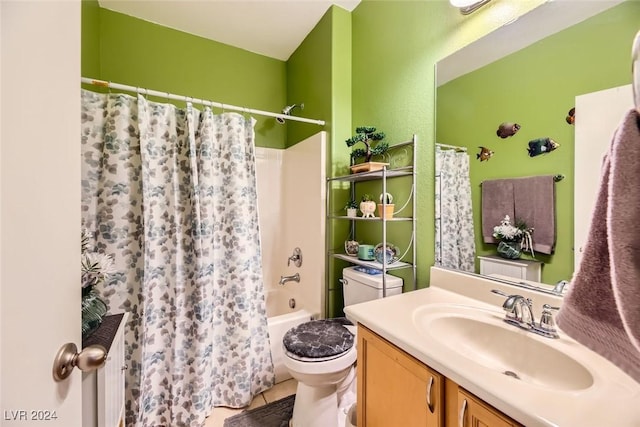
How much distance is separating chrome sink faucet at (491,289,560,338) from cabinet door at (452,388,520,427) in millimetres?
396

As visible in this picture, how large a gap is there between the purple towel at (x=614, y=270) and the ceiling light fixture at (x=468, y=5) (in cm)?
111

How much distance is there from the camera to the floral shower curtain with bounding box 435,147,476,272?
120 cm

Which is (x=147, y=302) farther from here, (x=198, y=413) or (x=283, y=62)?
(x=283, y=62)

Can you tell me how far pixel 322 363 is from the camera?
1193mm

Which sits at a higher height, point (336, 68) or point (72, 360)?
point (336, 68)

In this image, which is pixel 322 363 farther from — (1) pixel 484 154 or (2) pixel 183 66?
(2) pixel 183 66

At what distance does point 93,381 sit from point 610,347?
120 centimetres

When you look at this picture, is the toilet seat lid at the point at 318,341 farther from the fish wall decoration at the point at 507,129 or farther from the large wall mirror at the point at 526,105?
the fish wall decoration at the point at 507,129

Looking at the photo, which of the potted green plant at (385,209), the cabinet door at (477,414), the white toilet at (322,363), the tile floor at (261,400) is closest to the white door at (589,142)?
the cabinet door at (477,414)

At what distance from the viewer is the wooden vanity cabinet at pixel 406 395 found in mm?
617

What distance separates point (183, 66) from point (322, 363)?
2.43 metres

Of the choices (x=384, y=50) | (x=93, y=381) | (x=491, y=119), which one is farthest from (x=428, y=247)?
(x=93, y=381)

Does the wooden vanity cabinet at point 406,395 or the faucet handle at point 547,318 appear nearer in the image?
the wooden vanity cabinet at point 406,395

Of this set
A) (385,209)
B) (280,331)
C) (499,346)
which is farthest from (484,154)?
(280,331)
